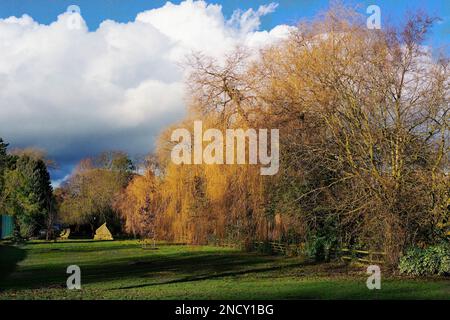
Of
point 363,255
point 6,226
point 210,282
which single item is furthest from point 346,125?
point 6,226

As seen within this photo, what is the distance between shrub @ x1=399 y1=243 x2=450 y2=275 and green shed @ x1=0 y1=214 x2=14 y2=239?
126 feet

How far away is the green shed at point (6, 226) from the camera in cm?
4482

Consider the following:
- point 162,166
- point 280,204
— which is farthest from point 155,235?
point 280,204

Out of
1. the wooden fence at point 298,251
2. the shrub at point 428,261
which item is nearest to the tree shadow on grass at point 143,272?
the wooden fence at point 298,251

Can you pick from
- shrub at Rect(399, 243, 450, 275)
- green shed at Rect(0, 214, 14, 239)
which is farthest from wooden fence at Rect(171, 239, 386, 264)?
green shed at Rect(0, 214, 14, 239)

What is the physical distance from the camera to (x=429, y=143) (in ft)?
52.4

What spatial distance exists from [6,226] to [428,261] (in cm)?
4128

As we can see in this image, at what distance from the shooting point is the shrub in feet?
46.8

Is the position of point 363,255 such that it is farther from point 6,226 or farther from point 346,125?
point 6,226

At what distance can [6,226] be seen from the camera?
152ft

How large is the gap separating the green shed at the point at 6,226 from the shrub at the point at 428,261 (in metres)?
38.6

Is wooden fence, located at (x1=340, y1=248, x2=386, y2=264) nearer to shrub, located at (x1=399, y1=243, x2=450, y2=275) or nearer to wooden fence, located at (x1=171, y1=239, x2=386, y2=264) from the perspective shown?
wooden fence, located at (x1=171, y1=239, x2=386, y2=264)

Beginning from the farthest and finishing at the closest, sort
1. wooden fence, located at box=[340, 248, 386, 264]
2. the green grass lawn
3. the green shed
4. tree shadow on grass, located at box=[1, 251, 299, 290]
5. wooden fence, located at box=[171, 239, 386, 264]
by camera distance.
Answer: the green shed, wooden fence, located at box=[171, 239, 386, 264], wooden fence, located at box=[340, 248, 386, 264], tree shadow on grass, located at box=[1, 251, 299, 290], the green grass lawn

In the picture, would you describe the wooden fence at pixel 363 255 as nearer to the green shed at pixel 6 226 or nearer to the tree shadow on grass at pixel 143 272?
the tree shadow on grass at pixel 143 272
